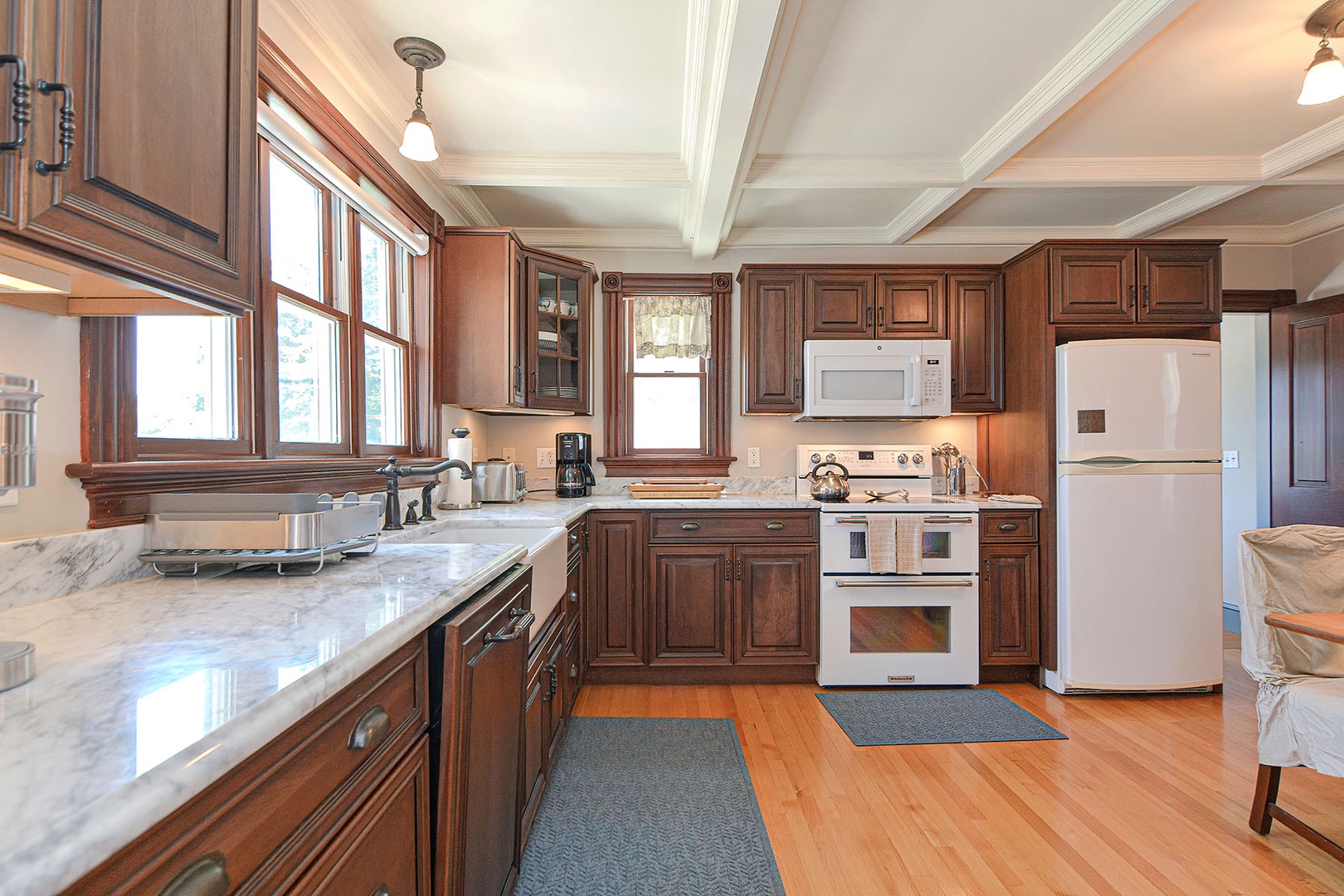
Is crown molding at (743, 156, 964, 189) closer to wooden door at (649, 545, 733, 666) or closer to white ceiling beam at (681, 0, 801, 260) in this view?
white ceiling beam at (681, 0, 801, 260)

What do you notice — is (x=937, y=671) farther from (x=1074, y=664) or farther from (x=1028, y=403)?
(x=1028, y=403)

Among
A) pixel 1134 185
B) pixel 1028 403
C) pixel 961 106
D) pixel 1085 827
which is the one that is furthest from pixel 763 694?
pixel 1134 185

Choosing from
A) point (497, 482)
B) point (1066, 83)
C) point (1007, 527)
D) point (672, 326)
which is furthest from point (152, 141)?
point (1007, 527)

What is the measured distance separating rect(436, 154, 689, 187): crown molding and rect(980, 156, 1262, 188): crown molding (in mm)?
1482

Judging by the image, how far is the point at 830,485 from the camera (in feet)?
10.8

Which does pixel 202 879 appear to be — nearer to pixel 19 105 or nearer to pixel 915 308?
pixel 19 105

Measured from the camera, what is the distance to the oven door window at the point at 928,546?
313 centimetres

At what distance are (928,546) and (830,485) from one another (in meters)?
0.55

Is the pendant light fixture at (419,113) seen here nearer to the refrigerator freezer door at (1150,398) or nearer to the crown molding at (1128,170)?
the crown molding at (1128,170)

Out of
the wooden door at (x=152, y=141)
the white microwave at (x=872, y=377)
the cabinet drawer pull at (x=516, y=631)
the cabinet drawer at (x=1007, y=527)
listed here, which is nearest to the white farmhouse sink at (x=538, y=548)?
the cabinet drawer pull at (x=516, y=631)

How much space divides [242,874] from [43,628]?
A: 601mm

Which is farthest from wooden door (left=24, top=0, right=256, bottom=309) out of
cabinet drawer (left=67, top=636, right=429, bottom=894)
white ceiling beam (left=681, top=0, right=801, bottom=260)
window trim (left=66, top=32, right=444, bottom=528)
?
white ceiling beam (left=681, top=0, right=801, bottom=260)

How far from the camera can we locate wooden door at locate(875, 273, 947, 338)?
3.56 m

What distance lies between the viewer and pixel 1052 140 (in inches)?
109
